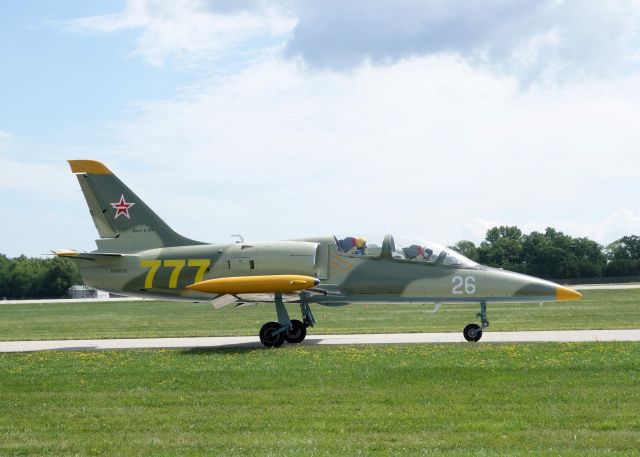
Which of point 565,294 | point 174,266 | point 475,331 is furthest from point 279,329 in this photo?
point 565,294

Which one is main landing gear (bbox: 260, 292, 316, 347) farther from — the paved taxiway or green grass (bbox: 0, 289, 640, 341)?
green grass (bbox: 0, 289, 640, 341)

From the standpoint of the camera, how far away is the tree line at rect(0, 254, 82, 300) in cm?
11206

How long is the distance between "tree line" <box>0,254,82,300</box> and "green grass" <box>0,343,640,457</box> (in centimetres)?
9623

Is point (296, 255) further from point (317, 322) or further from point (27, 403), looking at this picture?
point (317, 322)

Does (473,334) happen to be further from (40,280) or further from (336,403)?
(40,280)

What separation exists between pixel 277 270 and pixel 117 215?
4909 mm

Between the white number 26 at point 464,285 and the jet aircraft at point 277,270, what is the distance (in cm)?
2

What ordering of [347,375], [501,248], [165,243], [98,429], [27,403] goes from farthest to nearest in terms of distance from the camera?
1. [501,248]
2. [165,243]
3. [347,375]
4. [27,403]
5. [98,429]

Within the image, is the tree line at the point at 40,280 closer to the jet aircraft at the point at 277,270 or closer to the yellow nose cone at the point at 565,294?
the jet aircraft at the point at 277,270

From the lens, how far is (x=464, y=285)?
70.5 ft

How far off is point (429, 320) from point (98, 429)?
22.9 metres

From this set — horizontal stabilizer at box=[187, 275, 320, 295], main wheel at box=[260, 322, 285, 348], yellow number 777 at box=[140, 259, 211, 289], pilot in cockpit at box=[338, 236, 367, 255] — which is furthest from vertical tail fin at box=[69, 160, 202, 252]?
pilot in cockpit at box=[338, 236, 367, 255]

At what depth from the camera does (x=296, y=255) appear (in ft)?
72.3

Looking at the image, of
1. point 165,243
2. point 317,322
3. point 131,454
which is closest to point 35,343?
point 165,243
